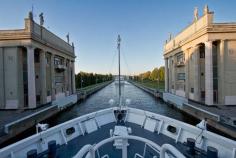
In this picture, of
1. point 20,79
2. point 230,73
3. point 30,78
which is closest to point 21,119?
point 30,78

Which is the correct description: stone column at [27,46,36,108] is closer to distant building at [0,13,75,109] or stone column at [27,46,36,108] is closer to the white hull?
distant building at [0,13,75,109]

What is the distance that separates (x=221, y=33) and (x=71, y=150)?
732 inches

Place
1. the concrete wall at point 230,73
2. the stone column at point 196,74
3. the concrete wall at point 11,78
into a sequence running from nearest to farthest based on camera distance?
the concrete wall at point 230,73, the concrete wall at point 11,78, the stone column at point 196,74

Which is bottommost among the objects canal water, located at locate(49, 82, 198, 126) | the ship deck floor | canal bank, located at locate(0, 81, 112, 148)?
canal water, located at locate(49, 82, 198, 126)

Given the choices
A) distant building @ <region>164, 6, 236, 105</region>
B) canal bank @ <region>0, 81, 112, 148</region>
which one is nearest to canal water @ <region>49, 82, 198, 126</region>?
canal bank @ <region>0, 81, 112, 148</region>

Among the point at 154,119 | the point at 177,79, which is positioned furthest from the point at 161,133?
the point at 177,79

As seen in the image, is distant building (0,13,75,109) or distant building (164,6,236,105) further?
distant building (0,13,75,109)

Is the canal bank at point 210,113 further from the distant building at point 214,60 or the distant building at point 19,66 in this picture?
the distant building at point 19,66

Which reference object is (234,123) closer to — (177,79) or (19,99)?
(177,79)

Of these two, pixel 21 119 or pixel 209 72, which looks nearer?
pixel 21 119

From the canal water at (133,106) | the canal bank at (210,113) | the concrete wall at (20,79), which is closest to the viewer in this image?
the canal bank at (210,113)

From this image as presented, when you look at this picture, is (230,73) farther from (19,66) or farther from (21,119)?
(19,66)

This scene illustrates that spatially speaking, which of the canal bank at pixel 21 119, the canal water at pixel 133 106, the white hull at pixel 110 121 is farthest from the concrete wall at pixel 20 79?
the white hull at pixel 110 121

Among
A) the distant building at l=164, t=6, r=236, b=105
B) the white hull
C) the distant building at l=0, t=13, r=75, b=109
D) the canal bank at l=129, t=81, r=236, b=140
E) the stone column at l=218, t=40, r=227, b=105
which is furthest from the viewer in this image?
the distant building at l=0, t=13, r=75, b=109
